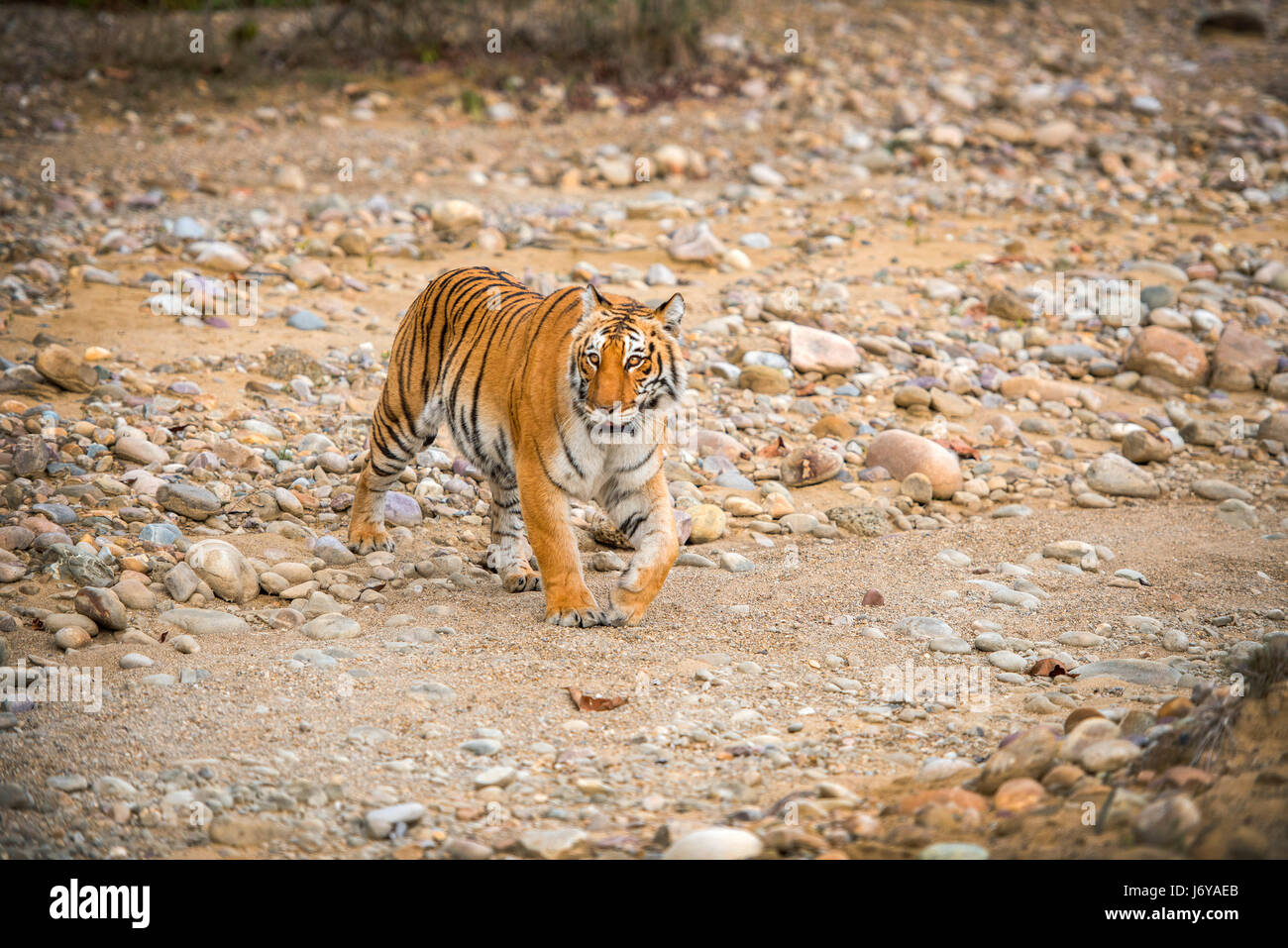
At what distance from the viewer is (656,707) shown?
4.30 m

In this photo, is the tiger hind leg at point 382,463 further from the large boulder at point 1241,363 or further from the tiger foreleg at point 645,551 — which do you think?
the large boulder at point 1241,363

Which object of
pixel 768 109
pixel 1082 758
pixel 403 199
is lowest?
pixel 1082 758

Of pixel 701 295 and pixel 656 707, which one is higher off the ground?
pixel 701 295

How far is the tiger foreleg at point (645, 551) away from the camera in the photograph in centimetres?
499

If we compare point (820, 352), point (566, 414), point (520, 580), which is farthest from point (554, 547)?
point (820, 352)

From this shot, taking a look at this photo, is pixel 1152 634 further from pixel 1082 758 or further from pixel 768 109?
pixel 768 109

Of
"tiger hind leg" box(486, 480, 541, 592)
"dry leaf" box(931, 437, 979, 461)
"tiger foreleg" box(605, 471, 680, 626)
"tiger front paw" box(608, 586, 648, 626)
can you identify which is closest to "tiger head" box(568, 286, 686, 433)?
"tiger foreleg" box(605, 471, 680, 626)

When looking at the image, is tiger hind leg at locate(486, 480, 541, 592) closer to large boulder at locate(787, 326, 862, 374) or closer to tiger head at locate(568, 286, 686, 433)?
tiger head at locate(568, 286, 686, 433)

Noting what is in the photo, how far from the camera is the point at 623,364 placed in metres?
4.75

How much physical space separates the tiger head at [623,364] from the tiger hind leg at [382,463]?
1.16 m

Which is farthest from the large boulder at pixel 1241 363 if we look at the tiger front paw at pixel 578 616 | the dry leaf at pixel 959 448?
the tiger front paw at pixel 578 616

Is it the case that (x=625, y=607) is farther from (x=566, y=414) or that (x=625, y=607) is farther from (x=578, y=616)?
(x=566, y=414)

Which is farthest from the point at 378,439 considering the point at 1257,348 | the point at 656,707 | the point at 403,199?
the point at 1257,348

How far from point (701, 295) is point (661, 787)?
5.84 metres
